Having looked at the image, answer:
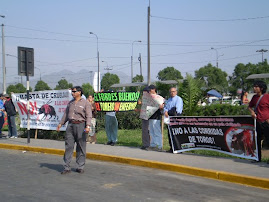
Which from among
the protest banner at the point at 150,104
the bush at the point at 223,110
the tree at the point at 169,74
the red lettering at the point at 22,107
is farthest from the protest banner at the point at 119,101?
the tree at the point at 169,74

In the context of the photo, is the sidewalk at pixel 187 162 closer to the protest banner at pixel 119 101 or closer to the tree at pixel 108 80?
the protest banner at pixel 119 101

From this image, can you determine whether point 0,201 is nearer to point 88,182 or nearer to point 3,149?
point 88,182

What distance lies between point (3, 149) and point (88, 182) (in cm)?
637

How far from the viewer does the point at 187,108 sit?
508 inches

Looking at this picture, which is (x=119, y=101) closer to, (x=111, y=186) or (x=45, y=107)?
(x=45, y=107)

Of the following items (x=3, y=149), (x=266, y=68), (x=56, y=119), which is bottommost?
(x=3, y=149)

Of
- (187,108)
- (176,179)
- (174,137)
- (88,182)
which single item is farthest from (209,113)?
(88,182)

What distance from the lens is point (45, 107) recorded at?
44.3 feet

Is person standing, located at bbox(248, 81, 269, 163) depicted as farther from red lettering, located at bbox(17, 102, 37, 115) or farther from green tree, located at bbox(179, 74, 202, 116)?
red lettering, located at bbox(17, 102, 37, 115)

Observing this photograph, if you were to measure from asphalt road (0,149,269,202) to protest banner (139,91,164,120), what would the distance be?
2.14 metres

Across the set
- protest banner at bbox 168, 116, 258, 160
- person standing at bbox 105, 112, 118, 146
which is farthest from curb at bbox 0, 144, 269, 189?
person standing at bbox 105, 112, 118, 146

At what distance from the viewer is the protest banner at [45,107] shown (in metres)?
12.9

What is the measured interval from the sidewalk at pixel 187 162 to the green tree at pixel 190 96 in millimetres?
3108

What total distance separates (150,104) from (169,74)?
168ft
